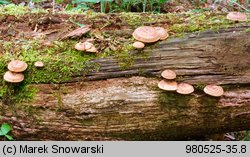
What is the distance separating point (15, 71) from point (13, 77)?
0.07 m

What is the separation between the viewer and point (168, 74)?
12.0ft

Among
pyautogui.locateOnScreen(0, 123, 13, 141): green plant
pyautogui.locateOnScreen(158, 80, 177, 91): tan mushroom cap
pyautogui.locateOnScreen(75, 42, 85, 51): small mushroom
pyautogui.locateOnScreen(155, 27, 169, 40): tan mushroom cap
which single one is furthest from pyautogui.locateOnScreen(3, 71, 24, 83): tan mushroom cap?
pyautogui.locateOnScreen(155, 27, 169, 40): tan mushroom cap

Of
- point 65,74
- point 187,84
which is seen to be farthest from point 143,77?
point 65,74

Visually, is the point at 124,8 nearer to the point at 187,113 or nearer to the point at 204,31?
the point at 204,31

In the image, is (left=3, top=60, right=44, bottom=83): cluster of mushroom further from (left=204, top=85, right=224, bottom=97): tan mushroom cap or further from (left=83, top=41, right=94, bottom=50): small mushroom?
(left=204, top=85, right=224, bottom=97): tan mushroom cap

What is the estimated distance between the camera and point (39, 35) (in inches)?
163

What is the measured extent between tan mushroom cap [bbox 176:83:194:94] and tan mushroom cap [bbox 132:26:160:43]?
63 centimetres

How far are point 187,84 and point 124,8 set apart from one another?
374 centimetres

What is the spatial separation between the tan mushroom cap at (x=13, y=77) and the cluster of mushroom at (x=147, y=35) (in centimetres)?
138

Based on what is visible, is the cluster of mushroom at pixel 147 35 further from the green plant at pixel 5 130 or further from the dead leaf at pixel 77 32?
the green plant at pixel 5 130

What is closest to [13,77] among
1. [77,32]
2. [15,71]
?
[15,71]

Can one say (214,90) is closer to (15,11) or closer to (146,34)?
(146,34)

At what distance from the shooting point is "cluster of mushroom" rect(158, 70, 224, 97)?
11.9 feet

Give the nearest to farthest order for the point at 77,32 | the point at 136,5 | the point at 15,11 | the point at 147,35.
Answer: the point at 147,35, the point at 77,32, the point at 15,11, the point at 136,5
